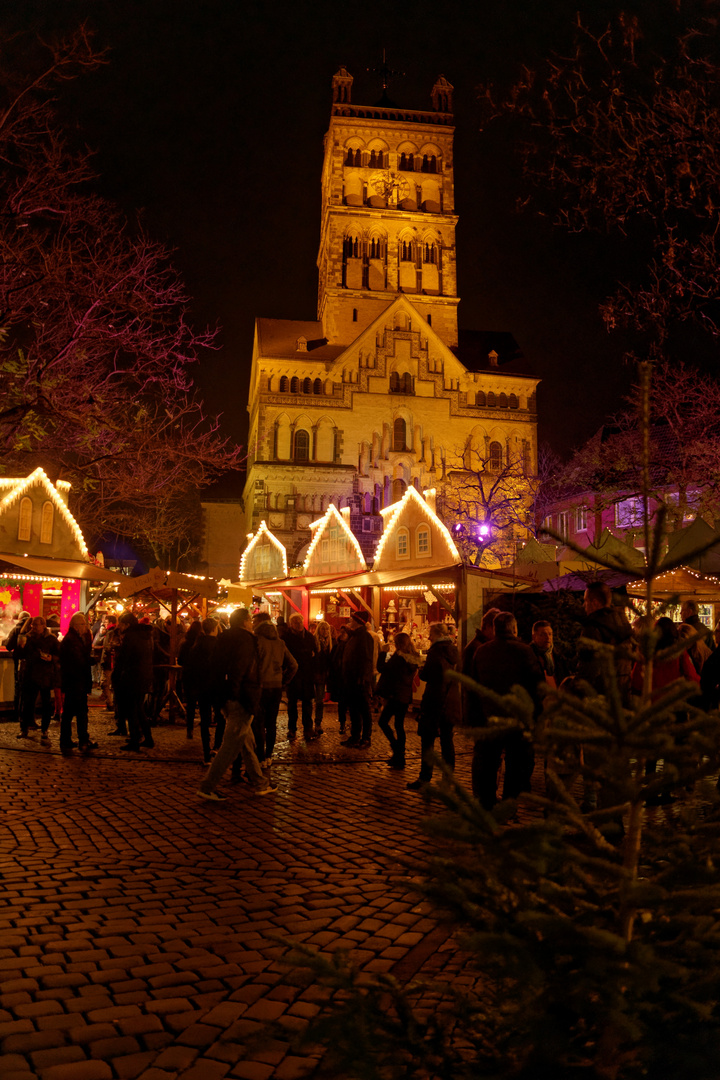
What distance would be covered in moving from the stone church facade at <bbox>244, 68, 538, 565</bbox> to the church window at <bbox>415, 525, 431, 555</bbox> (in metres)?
24.6

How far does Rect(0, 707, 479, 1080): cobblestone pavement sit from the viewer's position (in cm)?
302

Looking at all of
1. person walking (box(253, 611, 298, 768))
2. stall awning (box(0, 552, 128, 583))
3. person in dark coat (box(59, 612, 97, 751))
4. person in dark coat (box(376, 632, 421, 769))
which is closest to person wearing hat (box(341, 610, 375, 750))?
person in dark coat (box(376, 632, 421, 769))

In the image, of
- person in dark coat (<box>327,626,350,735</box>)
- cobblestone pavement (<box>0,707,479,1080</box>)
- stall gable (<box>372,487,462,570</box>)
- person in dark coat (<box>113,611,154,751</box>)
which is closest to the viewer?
cobblestone pavement (<box>0,707,479,1080</box>)

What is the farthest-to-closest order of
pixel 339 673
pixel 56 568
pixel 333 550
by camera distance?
pixel 333 550 < pixel 56 568 < pixel 339 673

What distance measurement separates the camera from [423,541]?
667 inches

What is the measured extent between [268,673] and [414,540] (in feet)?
28.9

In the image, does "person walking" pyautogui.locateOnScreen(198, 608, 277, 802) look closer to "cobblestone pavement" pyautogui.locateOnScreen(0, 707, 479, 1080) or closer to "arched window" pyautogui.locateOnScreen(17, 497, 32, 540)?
"cobblestone pavement" pyautogui.locateOnScreen(0, 707, 479, 1080)

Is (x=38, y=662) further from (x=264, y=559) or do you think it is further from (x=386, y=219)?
(x=386, y=219)

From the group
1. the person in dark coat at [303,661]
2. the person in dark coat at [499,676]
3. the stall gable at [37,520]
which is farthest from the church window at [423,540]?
the person in dark coat at [499,676]

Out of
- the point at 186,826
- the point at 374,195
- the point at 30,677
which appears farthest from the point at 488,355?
the point at 186,826

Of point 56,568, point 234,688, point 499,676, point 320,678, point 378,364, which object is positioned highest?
point 378,364

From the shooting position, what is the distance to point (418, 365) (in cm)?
4881

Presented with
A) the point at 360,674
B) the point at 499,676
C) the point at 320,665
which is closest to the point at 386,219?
the point at 320,665

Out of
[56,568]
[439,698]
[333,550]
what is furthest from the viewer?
[333,550]
